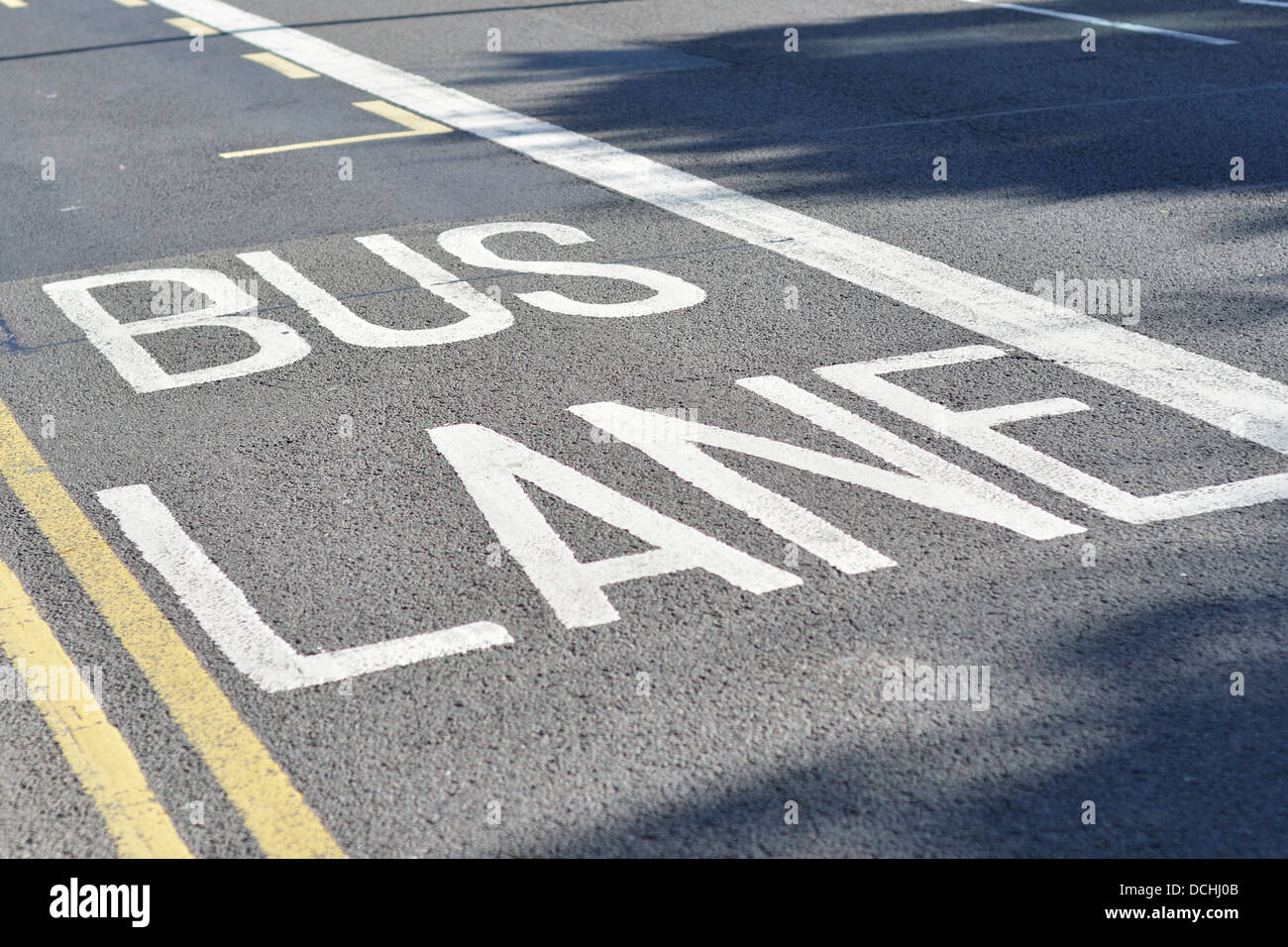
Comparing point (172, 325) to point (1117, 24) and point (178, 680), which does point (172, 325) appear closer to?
point (178, 680)

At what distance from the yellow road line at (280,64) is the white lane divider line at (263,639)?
888 cm

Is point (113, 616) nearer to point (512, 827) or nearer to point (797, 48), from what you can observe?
point (512, 827)

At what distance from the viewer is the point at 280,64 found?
43.3 ft

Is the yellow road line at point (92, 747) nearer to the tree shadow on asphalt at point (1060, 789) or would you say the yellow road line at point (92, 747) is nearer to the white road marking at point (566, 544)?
the tree shadow on asphalt at point (1060, 789)

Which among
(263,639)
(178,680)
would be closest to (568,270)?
(263,639)

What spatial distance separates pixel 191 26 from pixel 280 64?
3.09 meters

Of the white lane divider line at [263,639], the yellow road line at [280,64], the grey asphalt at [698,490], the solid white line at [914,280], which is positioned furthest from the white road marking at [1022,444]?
the yellow road line at [280,64]

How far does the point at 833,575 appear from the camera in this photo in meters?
4.46

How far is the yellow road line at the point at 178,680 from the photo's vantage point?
11.4ft

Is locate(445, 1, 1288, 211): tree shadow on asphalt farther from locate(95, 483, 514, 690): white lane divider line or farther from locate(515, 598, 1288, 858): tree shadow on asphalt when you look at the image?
locate(95, 483, 514, 690): white lane divider line

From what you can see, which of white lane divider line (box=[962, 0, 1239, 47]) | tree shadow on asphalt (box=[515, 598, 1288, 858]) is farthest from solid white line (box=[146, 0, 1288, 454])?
white lane divider line (box=[962, 0, 1239, 47])

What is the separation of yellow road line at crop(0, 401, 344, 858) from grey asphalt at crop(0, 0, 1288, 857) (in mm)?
53
